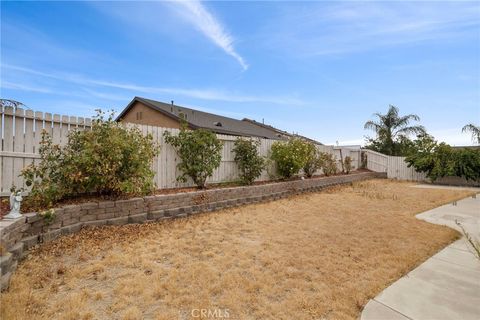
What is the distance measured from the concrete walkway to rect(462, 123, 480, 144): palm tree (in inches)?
591

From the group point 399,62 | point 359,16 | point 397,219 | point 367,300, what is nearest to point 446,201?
point 397,219

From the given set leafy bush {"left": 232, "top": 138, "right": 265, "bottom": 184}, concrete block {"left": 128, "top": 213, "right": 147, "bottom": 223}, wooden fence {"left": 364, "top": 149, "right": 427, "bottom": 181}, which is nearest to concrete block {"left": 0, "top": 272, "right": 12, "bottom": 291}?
concrete block {"left": 128, "top": 213, "right": 147, "bottom": 223}

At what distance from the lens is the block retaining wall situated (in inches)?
104

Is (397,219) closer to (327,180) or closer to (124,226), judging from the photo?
(327,180)

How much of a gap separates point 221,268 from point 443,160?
14444 millimetres

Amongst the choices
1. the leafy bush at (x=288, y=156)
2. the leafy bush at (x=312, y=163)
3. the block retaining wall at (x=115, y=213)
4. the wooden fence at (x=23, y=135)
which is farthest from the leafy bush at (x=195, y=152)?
the leafy bush at (x=312, y=163)

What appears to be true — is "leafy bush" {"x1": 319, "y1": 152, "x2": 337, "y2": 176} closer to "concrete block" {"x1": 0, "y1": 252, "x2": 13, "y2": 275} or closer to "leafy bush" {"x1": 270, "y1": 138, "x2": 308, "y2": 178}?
"leafy bush" {"x1": 270, "y1": 138, "x2": 308, "y2": 178}

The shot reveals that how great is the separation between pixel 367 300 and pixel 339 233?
2.17m

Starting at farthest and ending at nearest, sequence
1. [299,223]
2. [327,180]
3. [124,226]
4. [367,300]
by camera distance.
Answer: [327,180]
[299,223]
[124,226]
[367,300]

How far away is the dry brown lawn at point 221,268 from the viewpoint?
2094 millimetres

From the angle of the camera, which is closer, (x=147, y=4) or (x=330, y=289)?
(x=330, y=289)

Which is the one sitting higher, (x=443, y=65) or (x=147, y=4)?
(x=147, y=4)

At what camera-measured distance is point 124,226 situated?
14.0 ft

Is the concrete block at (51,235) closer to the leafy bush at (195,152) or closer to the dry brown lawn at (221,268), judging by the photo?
the dry brown lawn at (221,268)
